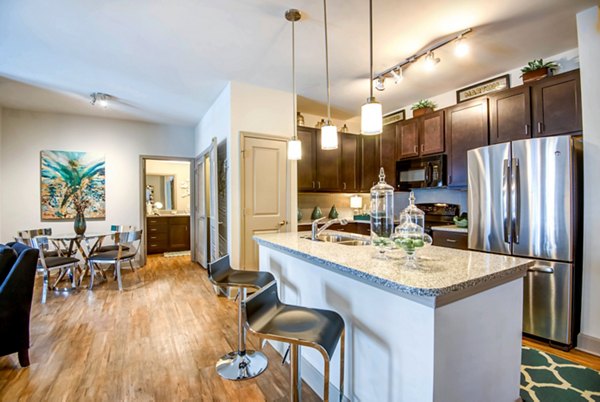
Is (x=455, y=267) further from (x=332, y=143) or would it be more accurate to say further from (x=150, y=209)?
(x=150, y=209)

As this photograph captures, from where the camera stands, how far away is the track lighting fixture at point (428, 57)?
2598mm

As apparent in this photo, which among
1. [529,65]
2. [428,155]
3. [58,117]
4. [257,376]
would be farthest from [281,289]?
[58,117]

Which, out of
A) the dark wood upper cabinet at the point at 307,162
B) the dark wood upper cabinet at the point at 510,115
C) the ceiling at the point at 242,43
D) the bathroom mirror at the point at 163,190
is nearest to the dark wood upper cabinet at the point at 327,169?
the dark wood upper cabinet at the point at 307,162

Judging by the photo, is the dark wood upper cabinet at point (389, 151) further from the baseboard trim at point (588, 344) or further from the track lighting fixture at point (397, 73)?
the baseboard trim at point (588, 344)

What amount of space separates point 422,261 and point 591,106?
2154 millimetres

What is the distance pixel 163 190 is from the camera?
305 inches

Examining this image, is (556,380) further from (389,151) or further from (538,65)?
(389,151)

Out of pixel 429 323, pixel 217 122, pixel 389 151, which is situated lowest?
pixel 429 323

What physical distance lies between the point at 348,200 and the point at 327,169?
101 centimetres

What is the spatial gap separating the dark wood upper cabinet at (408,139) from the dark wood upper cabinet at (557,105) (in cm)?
138

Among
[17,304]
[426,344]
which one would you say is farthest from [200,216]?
[426,344]

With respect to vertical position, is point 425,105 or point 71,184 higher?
point 425,105

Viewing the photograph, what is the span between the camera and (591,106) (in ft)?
7.40

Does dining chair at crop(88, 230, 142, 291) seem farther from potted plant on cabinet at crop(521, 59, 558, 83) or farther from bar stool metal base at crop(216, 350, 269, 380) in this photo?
potted plant on cabinet at crop(521, 59, 558, 83)
